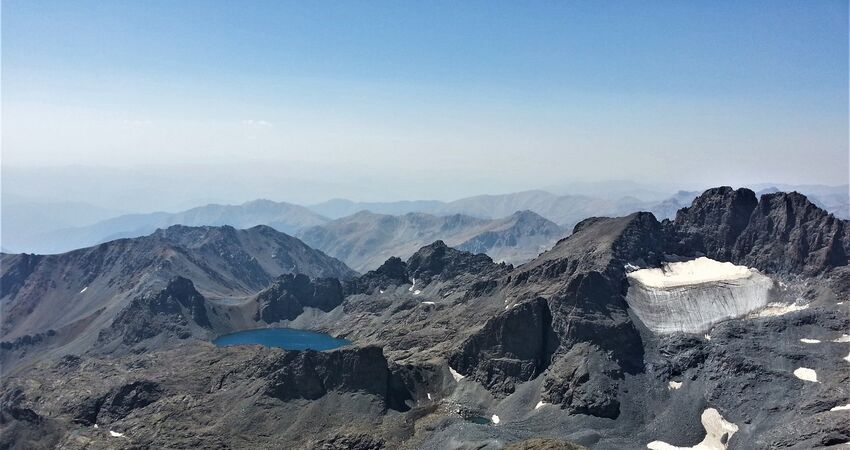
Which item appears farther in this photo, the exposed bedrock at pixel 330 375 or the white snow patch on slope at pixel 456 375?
the white snow patch on slope at pixel 456 375

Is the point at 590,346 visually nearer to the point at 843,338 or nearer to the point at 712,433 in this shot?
the point at 712,433

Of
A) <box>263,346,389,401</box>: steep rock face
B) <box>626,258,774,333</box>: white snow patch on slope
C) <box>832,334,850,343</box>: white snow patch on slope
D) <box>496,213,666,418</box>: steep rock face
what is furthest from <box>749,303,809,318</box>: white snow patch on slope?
<box>263,346,389,401</box>: steep rock face

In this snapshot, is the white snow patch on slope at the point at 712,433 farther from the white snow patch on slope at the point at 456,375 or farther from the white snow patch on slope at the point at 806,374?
the white snow patch on slope at the point at 456,375

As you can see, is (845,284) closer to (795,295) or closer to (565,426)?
(795,295)

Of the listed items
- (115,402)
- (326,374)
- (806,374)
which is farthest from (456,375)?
(115,402)

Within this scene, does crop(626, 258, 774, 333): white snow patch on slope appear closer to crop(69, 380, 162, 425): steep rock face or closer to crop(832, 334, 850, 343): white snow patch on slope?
crop(832, 334, 850, 343): white snow patch on slope

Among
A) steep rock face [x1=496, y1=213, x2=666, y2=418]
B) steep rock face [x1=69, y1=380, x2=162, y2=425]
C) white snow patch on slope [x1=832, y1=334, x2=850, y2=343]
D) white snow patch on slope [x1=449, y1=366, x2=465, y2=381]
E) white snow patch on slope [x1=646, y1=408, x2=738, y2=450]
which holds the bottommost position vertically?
steep rock face [x1=69, y1=380, x2=162, y2=425]

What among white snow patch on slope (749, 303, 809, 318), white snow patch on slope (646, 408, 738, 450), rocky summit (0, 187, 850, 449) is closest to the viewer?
white snow patch on slope (646, 408, 738, 450)

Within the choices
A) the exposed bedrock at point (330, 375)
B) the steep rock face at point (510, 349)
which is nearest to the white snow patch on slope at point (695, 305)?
the steep rock face at point (510, 349)
